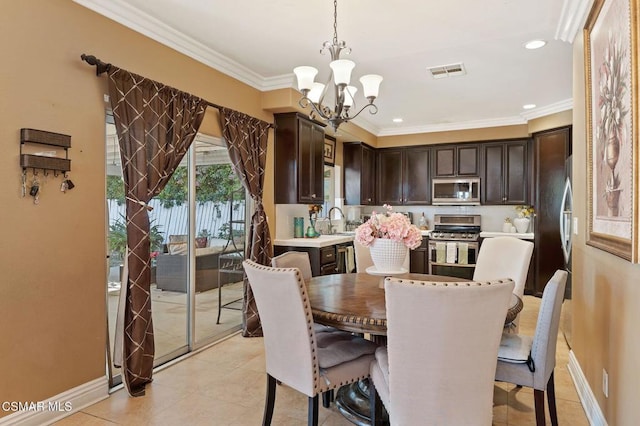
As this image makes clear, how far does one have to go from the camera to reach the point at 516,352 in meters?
2.07

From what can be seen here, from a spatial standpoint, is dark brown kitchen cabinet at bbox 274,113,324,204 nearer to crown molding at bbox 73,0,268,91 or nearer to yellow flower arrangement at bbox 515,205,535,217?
crown molding at bbox 73,0,268,91

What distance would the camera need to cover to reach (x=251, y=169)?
3969mm

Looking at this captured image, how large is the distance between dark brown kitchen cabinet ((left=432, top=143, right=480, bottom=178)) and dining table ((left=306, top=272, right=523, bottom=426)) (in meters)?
3.99

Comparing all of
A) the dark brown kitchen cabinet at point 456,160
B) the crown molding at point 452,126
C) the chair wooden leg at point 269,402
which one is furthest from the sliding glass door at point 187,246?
the dark brown kitchen cabinet at point 456,160

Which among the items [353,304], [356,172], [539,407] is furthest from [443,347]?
[356,172]

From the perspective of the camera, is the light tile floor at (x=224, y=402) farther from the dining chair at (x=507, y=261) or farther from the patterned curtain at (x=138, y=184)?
the dining chair at (x=507, y=261)

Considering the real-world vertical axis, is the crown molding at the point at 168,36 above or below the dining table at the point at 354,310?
above

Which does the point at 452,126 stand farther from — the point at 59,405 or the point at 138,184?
the point at 59,405

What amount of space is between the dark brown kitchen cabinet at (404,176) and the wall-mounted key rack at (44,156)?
5.31 meters

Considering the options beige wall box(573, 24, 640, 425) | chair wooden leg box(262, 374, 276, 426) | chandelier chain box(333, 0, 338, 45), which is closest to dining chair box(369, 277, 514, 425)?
beige wall box(573, 24, 640, 425)

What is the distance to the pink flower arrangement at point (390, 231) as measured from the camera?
265 cm

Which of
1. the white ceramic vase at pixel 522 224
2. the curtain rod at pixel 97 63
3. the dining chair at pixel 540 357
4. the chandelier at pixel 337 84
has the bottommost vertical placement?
the dining chair at pixel 540 357

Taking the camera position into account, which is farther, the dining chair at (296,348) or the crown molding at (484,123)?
the crown molding at (484,123)

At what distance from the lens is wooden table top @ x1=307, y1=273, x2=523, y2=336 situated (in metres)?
1.90
